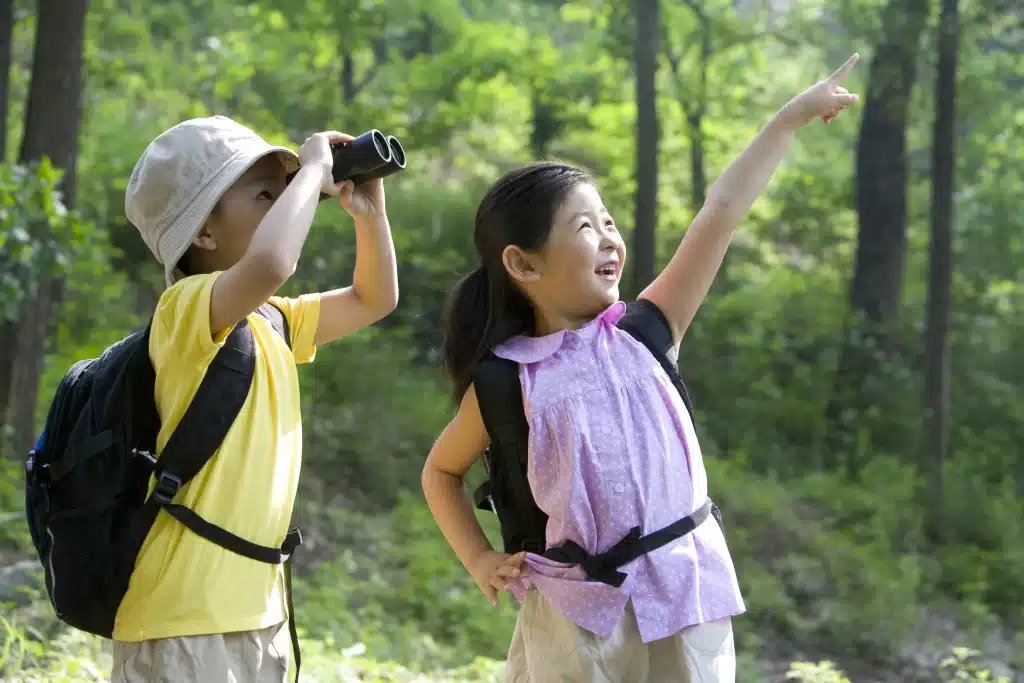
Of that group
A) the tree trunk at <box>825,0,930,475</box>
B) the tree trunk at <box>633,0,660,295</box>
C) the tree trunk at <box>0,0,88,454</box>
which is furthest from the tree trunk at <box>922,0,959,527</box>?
the tree trunk at <box>0,0,88,454</box>

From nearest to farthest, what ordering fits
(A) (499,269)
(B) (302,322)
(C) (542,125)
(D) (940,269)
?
(A) (499,269), (B) (302,322), (D) (940,269), (C) (542,125)

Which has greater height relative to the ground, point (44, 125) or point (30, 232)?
point (44, 125)

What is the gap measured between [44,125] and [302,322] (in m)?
5.39

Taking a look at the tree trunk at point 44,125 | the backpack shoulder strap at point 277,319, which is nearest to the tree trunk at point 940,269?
the tree trunk at point 44,125

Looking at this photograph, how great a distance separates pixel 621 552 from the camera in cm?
191

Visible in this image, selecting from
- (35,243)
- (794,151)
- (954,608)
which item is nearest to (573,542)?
(35,243)

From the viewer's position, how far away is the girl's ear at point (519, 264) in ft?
7.02

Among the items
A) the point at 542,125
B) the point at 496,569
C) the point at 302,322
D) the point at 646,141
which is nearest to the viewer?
the point at 496,569

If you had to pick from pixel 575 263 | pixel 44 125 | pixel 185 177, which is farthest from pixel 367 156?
pixel 44 125

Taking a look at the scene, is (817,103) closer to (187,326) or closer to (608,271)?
(608,271)

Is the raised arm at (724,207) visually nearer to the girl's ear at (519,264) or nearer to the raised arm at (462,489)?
the girl's ear at (519,264)

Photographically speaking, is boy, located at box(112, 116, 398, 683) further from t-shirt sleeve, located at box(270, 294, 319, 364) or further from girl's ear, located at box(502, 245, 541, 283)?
girl's ear, located at box(502, 245, 541, 283)

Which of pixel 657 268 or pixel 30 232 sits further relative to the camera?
pixel 657 268

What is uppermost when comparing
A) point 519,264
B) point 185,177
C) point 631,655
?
point 185,177
